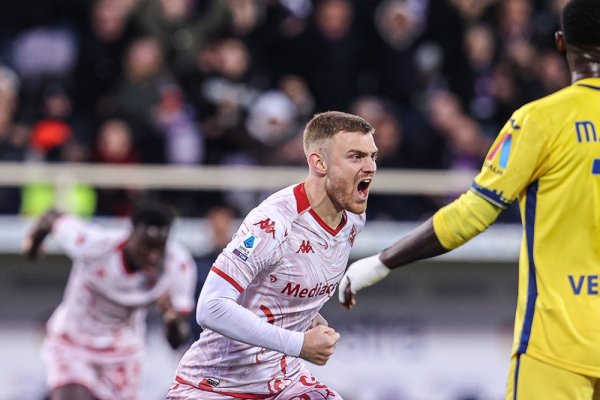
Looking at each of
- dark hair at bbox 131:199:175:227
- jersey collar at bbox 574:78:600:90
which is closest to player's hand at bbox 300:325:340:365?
jersey collar at bbox 574:78:600:90

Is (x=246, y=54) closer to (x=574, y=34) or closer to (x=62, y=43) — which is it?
(x=62, y=43)

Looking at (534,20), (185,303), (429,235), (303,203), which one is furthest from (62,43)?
(429,235)

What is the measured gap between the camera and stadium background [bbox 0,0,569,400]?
11.3m

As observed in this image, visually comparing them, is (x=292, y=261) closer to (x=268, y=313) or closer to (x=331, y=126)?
(x=268, y=313)

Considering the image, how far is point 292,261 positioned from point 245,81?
610 centimetres

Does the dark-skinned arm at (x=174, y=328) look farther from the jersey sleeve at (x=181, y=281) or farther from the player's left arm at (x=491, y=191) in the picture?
the player's left arm at (x=491, y=191)

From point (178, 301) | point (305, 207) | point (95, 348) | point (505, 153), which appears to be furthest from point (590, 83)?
point (95, 348)

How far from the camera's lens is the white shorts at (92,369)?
9.42 metres

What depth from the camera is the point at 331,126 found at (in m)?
5.59

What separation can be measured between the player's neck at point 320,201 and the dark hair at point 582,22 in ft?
4.49

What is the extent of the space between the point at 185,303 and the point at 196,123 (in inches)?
104

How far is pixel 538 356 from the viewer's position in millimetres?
4781

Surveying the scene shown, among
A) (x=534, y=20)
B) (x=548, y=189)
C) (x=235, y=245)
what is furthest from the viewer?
(x=534, y=20)

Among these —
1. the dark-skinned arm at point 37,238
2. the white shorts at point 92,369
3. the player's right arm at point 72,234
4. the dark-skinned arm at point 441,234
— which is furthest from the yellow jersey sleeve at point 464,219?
the white shorts at point 92,369
